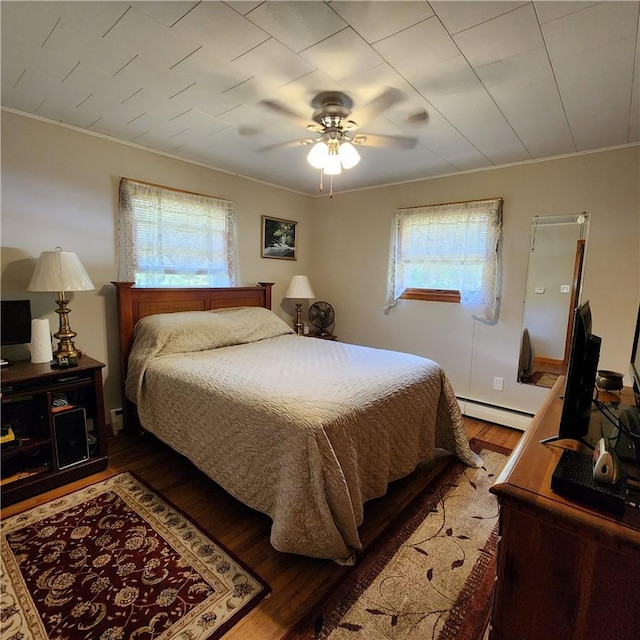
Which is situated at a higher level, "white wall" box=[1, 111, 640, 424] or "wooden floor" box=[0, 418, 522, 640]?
"white wall" box=[1, 111, 640, 424]

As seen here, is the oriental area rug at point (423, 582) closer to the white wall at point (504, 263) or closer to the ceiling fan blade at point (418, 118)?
the white wall at point (504, 263)

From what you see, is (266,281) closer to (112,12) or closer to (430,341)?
(430,341)

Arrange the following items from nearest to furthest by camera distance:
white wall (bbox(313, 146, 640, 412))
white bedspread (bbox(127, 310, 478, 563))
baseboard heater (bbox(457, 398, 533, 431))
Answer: white bedspread (bbox(127, 310, 478, 563))
white wall (bbox(313, 146, 640, 412))
baseboard heater (bbox(457, 398, 533, 431))

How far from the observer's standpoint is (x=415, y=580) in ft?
4.97

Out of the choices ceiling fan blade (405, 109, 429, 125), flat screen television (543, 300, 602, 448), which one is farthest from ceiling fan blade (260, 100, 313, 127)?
flat screen television (543, 300, 602, 448)

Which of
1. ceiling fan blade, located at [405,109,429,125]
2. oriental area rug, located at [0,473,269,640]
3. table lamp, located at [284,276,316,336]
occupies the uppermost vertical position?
ceiling fan blade, located at [405,109,429,125]

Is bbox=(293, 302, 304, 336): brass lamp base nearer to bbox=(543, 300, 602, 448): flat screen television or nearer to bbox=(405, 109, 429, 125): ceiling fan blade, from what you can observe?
bbox=(405, 109, 429, 125): ceiling fan blade

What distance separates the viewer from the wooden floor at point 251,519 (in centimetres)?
137

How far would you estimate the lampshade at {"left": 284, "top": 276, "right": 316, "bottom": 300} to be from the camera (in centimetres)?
383

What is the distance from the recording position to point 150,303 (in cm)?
Result: 283

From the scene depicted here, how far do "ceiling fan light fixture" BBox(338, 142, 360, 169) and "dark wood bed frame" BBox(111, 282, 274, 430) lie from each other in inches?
71.0

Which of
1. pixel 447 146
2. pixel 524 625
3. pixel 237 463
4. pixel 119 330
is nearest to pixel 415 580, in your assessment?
pixel 524 625

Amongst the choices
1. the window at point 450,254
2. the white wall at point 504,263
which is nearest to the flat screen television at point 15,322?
the white wall at point 504,263

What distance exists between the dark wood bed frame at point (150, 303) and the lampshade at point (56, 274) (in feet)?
1.34
